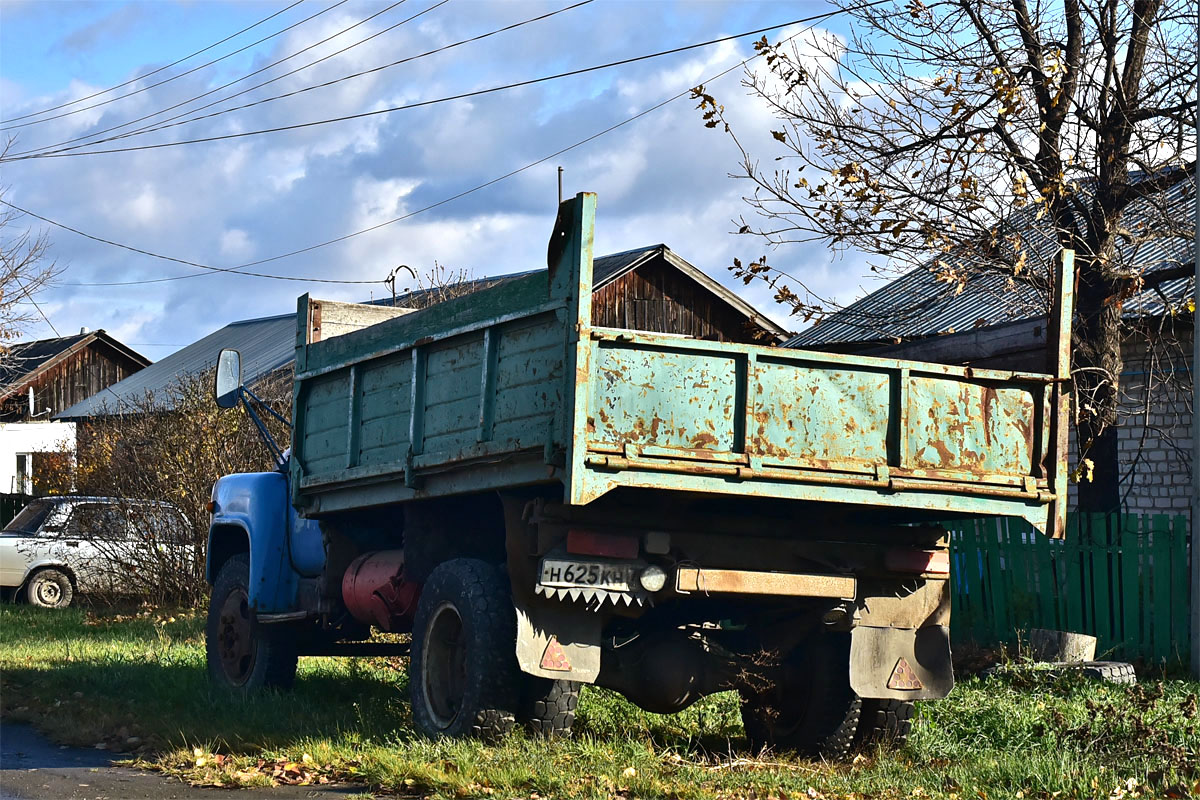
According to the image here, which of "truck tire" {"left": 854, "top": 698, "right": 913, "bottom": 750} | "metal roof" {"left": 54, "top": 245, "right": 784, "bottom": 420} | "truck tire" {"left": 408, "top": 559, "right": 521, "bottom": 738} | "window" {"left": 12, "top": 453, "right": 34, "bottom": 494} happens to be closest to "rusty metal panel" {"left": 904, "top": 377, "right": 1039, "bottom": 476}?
"truck tire" {"left": 854, "top": 698, "right": 913, "bottom": 750}

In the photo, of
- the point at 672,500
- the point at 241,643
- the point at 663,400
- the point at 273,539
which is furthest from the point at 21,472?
the point at 663,400

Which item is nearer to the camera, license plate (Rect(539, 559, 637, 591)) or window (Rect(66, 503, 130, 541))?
license plate (Rect(539, 559, 637, 591))

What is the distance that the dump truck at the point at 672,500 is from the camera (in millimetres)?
6379

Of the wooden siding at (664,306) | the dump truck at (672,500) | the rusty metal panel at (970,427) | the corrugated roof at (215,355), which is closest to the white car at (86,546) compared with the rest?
the dump truck at (672,500)

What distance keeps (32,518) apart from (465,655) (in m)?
14.4

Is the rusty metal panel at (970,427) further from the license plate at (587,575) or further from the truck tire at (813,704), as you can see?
the license plate at (587,575)

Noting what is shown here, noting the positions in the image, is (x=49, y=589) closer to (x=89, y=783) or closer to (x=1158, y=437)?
(x=89, y=783)

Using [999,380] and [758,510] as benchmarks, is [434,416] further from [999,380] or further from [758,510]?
[999,380]

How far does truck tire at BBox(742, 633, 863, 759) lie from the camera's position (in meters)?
7.64

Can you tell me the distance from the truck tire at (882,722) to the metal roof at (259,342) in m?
19.0

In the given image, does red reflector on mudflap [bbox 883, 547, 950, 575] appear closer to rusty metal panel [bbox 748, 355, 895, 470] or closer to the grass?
rusty metal panel [bbox 748, 355, 895, 470]

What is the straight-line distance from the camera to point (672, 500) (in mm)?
6863

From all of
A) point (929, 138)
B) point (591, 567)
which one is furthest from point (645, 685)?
point (929, 138)

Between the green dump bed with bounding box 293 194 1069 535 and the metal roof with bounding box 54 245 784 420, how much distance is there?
1879 centimetres
